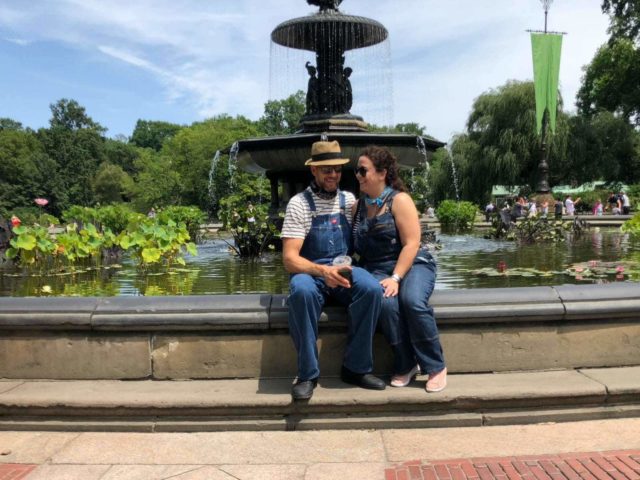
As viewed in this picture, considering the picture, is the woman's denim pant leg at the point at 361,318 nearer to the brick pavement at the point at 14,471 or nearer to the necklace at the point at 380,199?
the necklace at the point at 380,199

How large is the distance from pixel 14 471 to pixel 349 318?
202 centimetres

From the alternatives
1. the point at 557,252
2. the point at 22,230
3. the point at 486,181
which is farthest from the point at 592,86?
the point at 22,230

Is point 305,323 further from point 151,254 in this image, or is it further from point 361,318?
point 151,254

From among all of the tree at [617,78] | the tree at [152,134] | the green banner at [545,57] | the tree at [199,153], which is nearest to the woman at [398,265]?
the green banner at [545,57]

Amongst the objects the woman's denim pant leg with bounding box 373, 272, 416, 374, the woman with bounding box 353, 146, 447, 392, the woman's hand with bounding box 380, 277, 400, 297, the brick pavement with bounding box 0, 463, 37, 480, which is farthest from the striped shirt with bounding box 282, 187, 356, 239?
the brick pavement with bounding box 0, 463, 37, 480

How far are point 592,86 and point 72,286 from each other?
182ft

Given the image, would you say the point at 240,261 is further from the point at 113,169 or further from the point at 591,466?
the point at 113,169

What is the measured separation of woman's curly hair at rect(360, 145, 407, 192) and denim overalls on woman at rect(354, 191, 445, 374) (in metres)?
0.10

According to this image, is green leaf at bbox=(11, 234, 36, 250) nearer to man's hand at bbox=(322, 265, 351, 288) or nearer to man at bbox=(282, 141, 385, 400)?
man at bbox=(282, 141, 385, 400)

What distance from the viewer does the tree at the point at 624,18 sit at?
35.9m

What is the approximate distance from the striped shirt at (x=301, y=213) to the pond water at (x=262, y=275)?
213 cm

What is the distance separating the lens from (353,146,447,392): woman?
3.78 m

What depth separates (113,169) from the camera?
291ft

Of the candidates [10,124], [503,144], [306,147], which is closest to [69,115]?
[10,124]
